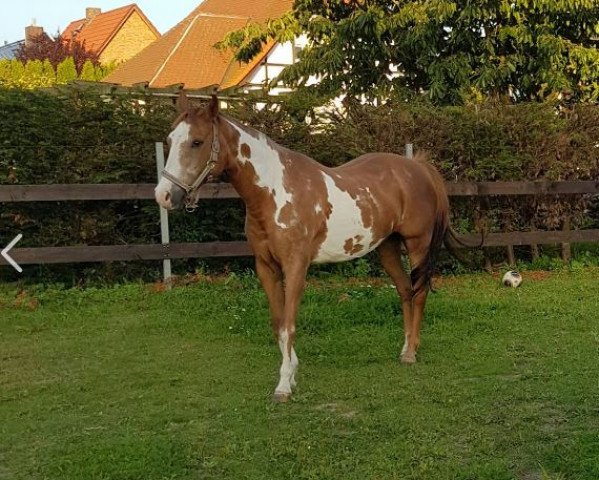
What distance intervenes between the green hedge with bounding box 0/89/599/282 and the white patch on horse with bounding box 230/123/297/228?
427 cm

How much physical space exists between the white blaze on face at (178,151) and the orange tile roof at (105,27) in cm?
4245

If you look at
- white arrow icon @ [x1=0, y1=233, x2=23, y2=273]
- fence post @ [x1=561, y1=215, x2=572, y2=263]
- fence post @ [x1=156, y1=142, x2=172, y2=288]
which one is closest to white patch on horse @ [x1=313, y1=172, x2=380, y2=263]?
fence post @ [x1=156, y1=142, x2=172, y2=288]

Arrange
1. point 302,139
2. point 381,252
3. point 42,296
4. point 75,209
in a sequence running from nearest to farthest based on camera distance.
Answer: point 381,252 < point 42,296 < point 75,209 < point 302,139

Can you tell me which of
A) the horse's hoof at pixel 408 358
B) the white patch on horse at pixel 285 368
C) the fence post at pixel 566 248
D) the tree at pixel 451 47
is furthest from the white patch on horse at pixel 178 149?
the tree at pixel 451 47

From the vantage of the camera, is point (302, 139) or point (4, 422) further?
point (302, 139)

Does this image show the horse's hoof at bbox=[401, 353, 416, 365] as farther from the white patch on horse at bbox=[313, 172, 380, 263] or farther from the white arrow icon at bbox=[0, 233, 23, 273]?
the white arrow icon at bbox=[0, 233, 23, 273]

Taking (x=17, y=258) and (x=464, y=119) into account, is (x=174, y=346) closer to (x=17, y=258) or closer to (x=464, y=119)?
(x=17, y=258)

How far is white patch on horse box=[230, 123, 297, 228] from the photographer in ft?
16.3

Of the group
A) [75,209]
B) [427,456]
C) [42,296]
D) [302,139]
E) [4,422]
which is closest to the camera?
[427,456]

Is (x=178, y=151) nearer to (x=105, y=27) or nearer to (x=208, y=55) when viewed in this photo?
(x=208, y=55)

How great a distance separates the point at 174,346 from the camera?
21.2 feet

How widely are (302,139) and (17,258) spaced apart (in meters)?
3.96

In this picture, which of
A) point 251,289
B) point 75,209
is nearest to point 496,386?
point 251,289

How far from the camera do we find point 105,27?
47.8 m
